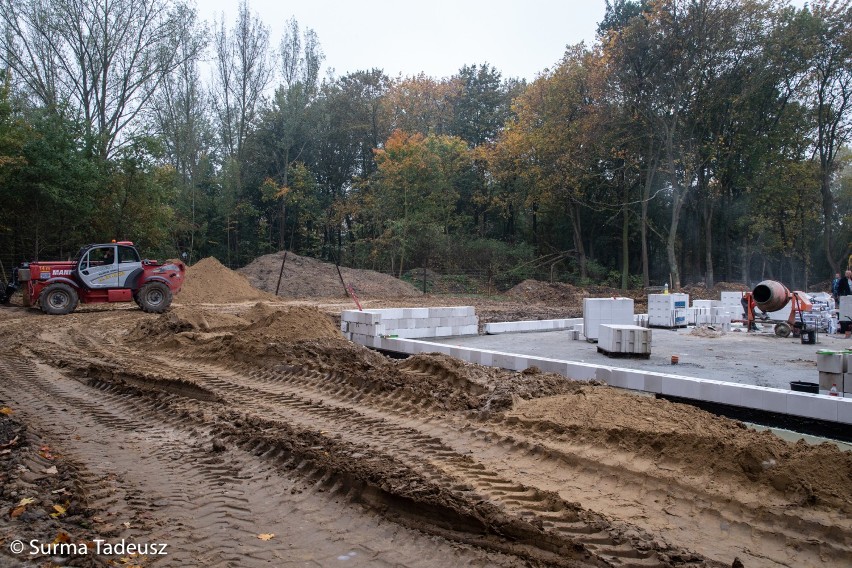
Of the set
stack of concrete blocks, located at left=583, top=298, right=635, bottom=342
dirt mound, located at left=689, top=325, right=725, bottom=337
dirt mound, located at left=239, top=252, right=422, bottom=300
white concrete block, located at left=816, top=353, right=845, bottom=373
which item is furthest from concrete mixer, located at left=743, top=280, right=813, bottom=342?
dirt mound, located at left=239, top=252, right=422, bottom=300

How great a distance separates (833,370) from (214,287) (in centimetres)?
2163

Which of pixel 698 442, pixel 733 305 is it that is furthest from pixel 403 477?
pixel 733 305

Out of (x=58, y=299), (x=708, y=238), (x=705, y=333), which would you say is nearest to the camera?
(x=705, y=333)

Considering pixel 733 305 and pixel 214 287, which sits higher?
pixel 214 287

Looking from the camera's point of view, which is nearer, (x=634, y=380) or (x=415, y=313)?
(x=634, y=380)

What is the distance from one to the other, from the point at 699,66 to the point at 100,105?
26.8m

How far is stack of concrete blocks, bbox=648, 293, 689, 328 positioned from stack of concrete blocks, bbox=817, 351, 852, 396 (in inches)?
375

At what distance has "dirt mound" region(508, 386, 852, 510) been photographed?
412 cm

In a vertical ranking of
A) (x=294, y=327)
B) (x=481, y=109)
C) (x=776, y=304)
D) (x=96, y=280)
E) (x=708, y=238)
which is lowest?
(x=294, y=327)

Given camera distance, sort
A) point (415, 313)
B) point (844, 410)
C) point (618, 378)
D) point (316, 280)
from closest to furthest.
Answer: point (844, 410) < point (618, 378) < point (415, 313) < point (316, 280)

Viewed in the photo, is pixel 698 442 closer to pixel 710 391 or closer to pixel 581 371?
pixel 710 391

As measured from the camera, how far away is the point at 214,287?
2369cm

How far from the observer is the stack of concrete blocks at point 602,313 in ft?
39.7

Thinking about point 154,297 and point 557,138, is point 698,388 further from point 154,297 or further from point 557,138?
point 557,138
